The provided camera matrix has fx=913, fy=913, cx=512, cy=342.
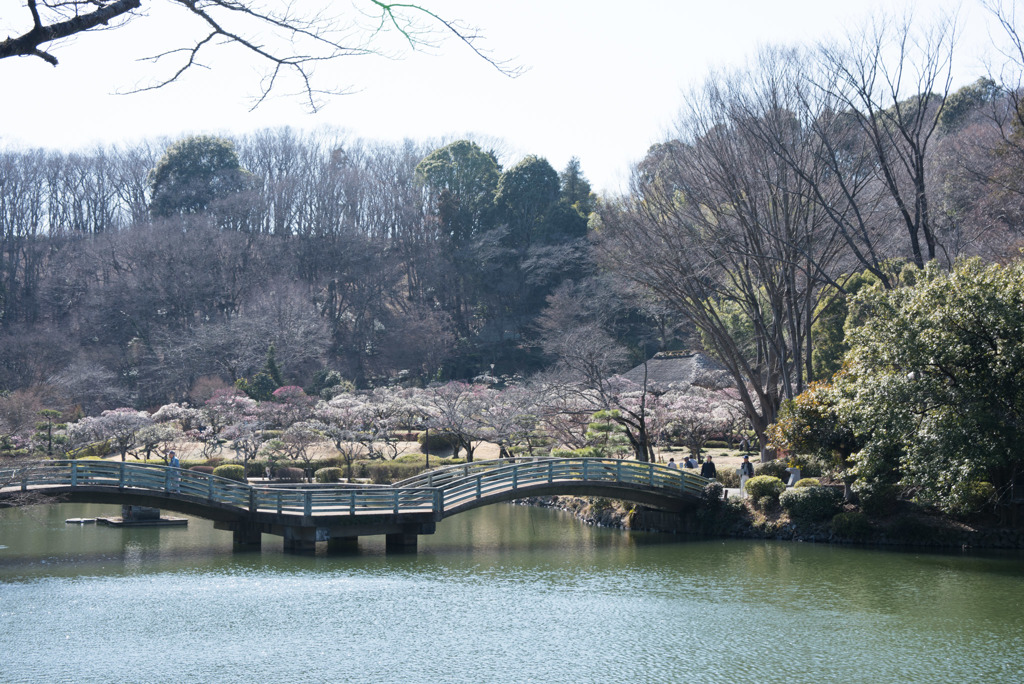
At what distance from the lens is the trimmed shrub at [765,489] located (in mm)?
23453

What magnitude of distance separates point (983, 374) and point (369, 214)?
47.8m

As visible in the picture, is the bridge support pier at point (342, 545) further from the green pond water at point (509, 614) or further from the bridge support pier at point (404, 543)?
the bridge support pier at point (404, 543)

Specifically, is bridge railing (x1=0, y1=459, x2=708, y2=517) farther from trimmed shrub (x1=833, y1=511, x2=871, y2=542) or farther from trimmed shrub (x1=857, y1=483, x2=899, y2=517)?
trimmed shrub (x1=857, y1=483, x2=899, y2=517)

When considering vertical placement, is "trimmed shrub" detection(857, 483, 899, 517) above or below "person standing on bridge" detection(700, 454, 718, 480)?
below

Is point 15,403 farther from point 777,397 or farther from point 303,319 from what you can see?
point 777,397

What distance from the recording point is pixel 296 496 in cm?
2139

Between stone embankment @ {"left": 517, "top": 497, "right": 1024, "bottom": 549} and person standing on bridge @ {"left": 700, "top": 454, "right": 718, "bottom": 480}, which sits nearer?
stone embankment @ {"left": 517, "top": 497, "right": 1024, "bottom": 549}

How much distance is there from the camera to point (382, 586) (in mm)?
17438

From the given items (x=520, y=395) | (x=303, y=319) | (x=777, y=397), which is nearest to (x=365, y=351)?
→ (x=303, y=319)

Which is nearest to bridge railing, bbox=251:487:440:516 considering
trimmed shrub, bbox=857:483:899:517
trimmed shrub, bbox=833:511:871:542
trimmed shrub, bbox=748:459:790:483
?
trimmed shrub, bbox=748:459:790:483

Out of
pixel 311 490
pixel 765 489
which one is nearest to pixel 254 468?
pixel 311 490

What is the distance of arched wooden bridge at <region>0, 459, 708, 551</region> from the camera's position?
2017cm

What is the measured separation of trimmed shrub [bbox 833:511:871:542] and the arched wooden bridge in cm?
587

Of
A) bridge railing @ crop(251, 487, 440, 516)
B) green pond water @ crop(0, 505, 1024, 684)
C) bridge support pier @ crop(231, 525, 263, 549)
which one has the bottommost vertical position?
green pond water @ crop(0, 505, 1024, 684)
